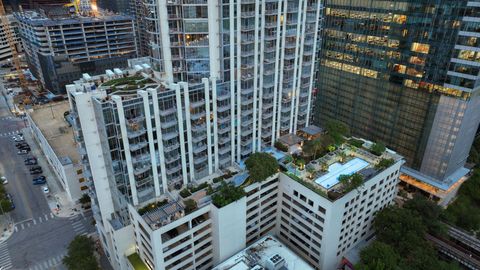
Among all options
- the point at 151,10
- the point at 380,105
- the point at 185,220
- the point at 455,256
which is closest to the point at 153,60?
the point at 151,10

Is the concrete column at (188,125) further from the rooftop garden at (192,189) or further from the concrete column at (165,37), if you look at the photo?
the concrete column at (165,37)

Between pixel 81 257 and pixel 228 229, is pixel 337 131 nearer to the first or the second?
pixel 228 229

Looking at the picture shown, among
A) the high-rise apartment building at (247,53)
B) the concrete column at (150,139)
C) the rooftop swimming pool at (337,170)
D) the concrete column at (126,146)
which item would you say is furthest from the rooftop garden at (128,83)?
the rooftop swimming pool at (337,170)

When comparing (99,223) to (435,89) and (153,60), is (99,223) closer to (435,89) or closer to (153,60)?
(153,60)

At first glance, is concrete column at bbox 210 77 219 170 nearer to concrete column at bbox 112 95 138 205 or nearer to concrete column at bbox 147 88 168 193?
concrete column at bbox 147 88 168 193

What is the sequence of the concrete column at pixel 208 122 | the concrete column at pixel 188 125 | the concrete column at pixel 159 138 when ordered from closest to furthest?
the concrete column at pixel 159 138 < the concrete column at pixel 188 125 < the concrete column at pixel 208 122
